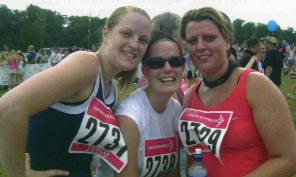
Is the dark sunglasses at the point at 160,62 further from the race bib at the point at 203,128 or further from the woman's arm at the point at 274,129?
the woman's arm at the point at 274,129

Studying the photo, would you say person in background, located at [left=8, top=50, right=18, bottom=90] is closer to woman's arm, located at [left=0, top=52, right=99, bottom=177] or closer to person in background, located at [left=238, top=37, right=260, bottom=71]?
person in background, located at [left=238, top=37, right=260, bottom=71]

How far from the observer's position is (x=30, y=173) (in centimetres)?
192

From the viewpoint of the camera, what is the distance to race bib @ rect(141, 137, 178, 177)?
2.14 m

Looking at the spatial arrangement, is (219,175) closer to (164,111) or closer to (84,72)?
(164,111)

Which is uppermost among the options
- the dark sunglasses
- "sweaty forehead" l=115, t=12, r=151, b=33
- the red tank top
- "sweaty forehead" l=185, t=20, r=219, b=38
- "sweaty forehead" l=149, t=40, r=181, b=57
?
"sweaty forehead" l=115, t=12, r=151, b=33

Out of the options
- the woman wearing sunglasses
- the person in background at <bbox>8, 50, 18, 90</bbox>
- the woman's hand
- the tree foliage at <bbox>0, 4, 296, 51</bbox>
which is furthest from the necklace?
the tree foliage at <bbox>0, 4, 296, 51</bbox>

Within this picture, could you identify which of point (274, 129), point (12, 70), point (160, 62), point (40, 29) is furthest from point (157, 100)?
point (40, 29)

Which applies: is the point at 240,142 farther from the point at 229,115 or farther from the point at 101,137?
the point at 101,137

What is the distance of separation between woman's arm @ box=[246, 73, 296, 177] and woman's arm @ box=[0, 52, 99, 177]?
936 mm

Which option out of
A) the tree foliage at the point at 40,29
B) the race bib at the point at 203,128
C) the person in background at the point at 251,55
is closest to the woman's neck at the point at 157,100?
the race bib at the point at 203,128

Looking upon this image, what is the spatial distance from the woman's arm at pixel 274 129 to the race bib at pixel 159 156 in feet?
1.81

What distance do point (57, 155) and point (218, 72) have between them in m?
1.09

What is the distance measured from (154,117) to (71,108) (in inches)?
23.0

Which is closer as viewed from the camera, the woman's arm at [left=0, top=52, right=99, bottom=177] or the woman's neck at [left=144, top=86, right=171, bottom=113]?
the woman's arm at [left=0, top=52, right=99, bottom=177]
